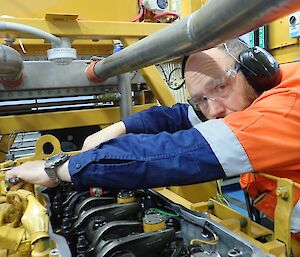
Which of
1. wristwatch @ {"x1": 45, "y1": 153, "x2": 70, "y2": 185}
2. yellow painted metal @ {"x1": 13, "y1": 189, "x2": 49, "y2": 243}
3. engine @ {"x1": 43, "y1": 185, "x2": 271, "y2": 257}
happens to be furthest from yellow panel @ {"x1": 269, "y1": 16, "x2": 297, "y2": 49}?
yellow painted metal @ {"x1": 13, "y1": 189, "x2": 49, "y2": 243}

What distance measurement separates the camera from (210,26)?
727mm

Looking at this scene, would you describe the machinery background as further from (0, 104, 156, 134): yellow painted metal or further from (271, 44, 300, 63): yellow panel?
(271, 44, 300, 63): yellow panel

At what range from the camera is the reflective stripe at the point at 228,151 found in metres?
0.89

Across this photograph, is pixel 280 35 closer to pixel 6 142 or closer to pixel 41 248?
pixel 6 142

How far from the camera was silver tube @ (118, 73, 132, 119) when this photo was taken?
6.20 ft

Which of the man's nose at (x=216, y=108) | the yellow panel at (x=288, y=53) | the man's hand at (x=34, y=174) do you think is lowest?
the man's hand at (x=34, y=174)

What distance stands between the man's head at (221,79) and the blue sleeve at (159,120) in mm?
425

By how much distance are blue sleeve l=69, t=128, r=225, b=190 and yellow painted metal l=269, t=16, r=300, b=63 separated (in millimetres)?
3334

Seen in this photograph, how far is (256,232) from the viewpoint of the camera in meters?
0.95

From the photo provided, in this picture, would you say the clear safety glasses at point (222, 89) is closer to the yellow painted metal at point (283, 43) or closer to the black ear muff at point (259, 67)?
the black ear muff at point (259, 67)

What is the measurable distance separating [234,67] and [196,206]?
473 millimetres

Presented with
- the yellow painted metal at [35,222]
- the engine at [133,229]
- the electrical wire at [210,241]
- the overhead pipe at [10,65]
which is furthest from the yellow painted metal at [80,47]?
the electrical wire at [210,241]

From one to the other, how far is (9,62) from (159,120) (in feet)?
2.33

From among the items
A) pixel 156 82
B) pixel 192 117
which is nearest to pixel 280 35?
pixel 156 82
